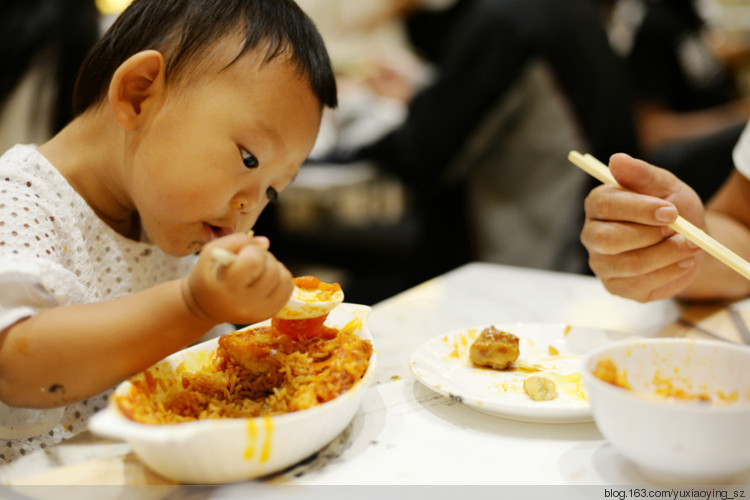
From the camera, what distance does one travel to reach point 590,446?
70cm

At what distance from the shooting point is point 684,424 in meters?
0.55

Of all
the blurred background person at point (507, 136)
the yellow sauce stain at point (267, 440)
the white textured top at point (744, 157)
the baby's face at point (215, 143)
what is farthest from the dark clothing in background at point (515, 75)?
the yellow sauce stain at point (267, 440)

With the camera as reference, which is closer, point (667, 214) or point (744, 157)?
point (667, 214)

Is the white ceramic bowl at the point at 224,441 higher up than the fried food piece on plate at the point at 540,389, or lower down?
higher up

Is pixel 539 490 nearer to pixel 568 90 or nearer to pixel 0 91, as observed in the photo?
pixel 568 90

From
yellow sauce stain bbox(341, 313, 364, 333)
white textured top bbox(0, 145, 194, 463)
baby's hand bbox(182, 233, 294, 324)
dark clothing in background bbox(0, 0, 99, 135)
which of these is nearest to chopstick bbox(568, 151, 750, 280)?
yellow sauce stain bbox(341, 313, 364, 333)

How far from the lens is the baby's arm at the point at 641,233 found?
38.3 inches

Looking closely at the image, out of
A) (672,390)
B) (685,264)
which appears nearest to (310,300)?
(672,390)

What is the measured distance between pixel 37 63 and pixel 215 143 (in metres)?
1.36

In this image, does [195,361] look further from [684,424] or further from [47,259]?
[684,424]

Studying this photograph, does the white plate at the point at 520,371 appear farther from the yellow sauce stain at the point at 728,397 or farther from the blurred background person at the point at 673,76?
the blurred background person at the point at 673,76

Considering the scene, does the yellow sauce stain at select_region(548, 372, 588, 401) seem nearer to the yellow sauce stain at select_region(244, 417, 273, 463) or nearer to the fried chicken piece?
the fried chicken piece

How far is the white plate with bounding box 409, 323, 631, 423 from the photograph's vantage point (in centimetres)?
73

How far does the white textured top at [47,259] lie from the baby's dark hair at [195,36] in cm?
19
